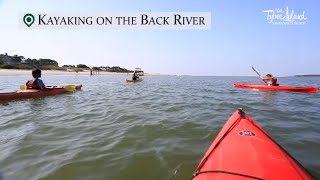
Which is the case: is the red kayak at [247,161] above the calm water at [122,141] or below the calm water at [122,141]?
above

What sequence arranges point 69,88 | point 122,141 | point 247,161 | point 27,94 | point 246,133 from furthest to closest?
Result: point 69,88 → point 27,94 → point 122,141 → point 246,133 → point 247,161

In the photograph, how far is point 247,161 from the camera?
3.38m

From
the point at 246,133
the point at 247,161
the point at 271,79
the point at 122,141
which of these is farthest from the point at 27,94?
the point at 271,79

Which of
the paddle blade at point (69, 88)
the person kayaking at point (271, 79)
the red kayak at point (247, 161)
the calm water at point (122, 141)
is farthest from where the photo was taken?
the person kayaking at point (271, 79)

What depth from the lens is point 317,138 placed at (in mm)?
6758

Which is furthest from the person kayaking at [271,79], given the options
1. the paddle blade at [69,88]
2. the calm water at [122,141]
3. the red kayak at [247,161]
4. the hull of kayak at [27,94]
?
the red kayak at [247,161]

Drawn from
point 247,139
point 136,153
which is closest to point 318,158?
point 247,139

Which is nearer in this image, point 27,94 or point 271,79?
point 27,94

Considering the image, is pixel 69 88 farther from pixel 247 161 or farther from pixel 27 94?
pixel 247 161

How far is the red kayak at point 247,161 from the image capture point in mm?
3064

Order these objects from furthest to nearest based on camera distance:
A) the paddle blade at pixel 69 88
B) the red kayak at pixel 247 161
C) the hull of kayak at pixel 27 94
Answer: the paddle blade at pixel 69 88
the hull of kayak at pixel 27 94
the red kayak at pixel 247 161

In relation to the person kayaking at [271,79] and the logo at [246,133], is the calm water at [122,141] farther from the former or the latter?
the person kayaking at [271,79]

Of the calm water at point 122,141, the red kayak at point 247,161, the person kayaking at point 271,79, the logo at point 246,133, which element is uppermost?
the person kayaking at point 271,79

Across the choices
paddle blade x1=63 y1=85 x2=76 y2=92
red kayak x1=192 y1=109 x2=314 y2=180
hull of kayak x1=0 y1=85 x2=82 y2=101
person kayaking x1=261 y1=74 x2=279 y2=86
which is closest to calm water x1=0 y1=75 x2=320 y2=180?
red kayak x1=192 y1=109 x2=314 y2=180
